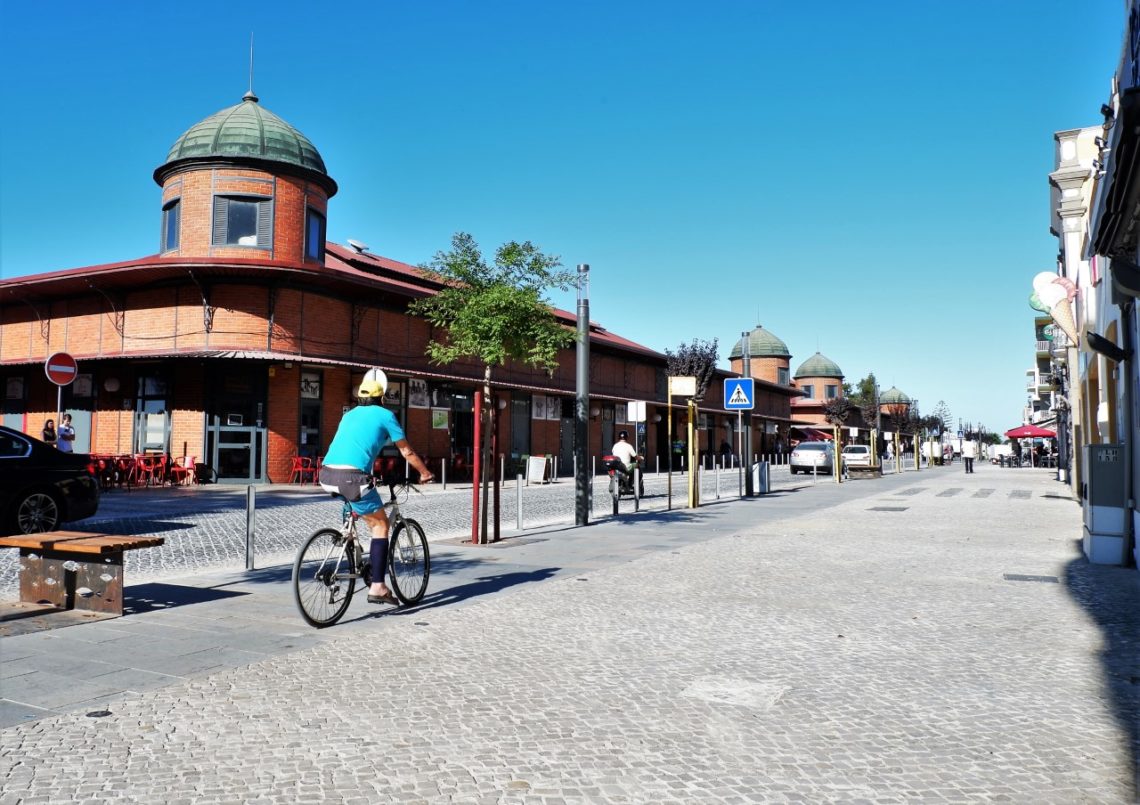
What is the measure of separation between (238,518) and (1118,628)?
40.5 ft

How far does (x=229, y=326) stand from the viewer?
933 inches

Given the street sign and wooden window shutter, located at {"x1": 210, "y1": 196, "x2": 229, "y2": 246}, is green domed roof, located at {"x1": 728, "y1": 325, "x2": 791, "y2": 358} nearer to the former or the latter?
wooden window shutter, located at {"x1": 210, "y1": 196, "x2": 229, "y2": 246}

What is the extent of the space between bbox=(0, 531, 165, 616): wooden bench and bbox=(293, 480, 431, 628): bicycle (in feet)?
4.16

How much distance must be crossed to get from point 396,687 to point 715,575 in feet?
15.3

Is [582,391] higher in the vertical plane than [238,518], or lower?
higher

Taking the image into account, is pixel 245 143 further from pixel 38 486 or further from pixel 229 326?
pixel 38 486

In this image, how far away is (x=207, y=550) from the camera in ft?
34.2

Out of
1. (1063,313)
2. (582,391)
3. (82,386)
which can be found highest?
(1063,313)

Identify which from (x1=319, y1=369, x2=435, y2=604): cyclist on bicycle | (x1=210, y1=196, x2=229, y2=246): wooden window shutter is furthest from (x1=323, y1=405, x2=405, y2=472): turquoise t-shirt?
(x1=210, y1=196, x2=229, y2=246): wooden window shutter

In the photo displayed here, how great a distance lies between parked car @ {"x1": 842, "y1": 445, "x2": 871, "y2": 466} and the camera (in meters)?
38.7

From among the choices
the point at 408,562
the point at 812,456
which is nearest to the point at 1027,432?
the point at 812,456

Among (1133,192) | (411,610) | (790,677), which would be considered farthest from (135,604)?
(1133,192)

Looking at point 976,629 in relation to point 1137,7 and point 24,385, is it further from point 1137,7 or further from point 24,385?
point 24,385

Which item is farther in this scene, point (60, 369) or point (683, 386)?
point (683, 386)
